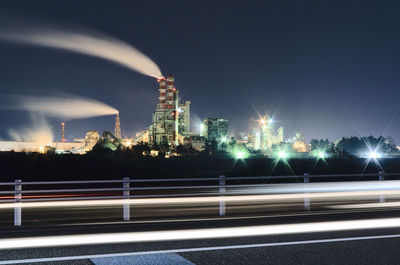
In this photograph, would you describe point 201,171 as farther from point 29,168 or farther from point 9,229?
point 9,229

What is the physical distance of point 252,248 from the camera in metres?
7.79

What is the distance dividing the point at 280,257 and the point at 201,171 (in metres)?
66.8

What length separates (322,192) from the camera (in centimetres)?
2369

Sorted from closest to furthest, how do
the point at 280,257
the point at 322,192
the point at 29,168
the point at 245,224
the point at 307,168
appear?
the point at 280,257 → the point at 245,224 → the point at 322,192 → the point at 29,168 → the point at 307,168

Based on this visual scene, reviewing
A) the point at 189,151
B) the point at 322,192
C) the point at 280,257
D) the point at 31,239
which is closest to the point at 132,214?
the point at 31,239

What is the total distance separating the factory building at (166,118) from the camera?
554ft

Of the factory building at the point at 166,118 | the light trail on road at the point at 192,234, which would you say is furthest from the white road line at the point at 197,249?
the factory building at the point at 166,118

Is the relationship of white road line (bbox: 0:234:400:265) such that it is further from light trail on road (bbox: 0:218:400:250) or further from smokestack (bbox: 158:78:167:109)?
smokestack (bbox: 158:78:167:109)

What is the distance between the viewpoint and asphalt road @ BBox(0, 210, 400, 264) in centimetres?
684

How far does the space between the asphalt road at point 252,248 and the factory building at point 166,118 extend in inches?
6204

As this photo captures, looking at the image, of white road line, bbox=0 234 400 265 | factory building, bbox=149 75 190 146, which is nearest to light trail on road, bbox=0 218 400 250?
white road line, bbox=0 234 400 265

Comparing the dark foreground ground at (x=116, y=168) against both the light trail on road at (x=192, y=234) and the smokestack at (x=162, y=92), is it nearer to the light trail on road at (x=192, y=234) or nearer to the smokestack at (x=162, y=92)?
the light trail on road at (x=192, y=234)


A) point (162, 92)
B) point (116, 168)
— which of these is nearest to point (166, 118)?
point (162, 92)

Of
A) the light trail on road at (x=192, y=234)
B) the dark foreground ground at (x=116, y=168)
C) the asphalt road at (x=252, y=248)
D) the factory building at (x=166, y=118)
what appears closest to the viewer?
the asphalt road at (x=252, y=248)
